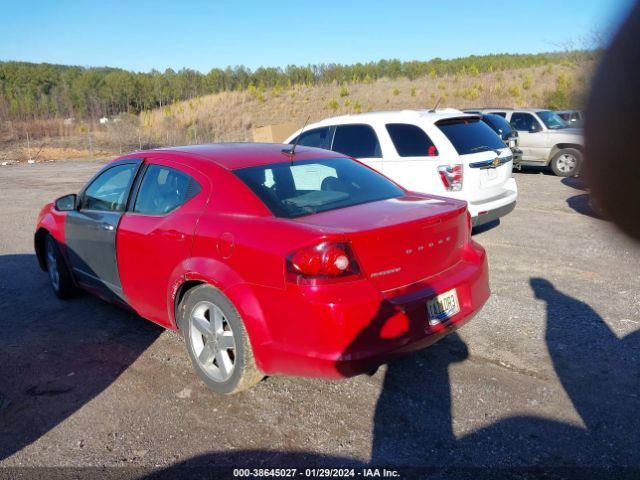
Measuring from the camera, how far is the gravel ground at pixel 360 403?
9.40ft

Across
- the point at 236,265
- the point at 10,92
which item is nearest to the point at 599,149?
the point at 236,265

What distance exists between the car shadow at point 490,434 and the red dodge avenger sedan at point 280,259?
251 millimetres

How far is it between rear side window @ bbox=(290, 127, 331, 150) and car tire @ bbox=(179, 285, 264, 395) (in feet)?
14.6

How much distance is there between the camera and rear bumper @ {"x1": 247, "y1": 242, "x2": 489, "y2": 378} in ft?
9.71

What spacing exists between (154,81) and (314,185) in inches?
2249

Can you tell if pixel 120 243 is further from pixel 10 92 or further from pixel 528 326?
pixel 10 92

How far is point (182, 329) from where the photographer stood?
379cm

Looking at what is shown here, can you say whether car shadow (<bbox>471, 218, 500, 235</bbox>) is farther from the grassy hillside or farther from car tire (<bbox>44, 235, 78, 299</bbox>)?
the grassy hillside

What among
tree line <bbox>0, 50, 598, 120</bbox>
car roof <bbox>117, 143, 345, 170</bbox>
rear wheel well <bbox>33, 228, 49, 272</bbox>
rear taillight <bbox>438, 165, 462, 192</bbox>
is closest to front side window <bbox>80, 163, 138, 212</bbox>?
car roof <bbox>117, 143, 345, 170</bbox>

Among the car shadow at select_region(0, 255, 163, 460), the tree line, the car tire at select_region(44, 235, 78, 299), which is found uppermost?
the tree line

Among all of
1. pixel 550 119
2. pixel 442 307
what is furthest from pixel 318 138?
pixel 550 119

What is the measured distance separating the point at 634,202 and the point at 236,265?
9.39 feet

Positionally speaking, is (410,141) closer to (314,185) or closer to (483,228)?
(483,228)

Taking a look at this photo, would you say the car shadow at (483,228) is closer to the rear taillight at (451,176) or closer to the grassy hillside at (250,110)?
the rear taillight at (451,176)
